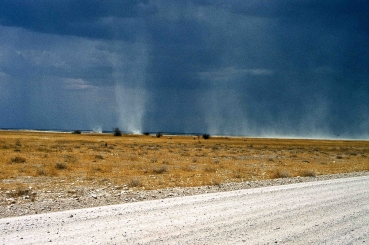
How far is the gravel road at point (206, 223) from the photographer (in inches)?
300

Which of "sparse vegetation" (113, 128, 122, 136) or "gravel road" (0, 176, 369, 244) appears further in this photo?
"sparse vegetation" (113, 128, 122, 136)

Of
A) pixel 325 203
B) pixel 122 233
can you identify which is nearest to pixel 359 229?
pixel 325 203

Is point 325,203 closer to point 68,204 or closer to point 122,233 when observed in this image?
point 122,233

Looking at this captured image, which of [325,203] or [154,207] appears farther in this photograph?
[325,203]

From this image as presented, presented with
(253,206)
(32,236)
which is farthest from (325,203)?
(32,236)

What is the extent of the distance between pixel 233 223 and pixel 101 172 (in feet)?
58.6

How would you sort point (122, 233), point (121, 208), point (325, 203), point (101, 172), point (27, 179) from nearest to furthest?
point (122, 233) < point (121, 208) < point (325, 203) < point (27, 179) < point (101, 172)

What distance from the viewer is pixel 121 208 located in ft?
36.4

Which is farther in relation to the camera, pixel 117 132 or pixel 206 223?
pixel 117 132

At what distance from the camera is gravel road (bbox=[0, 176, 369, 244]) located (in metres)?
7.63

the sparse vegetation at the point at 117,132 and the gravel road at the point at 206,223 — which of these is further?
the sparse vegetation at the point at 117,132

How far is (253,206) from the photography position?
11.4 meters

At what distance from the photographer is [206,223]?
29.7 ft

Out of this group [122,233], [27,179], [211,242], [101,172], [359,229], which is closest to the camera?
[211,242]
